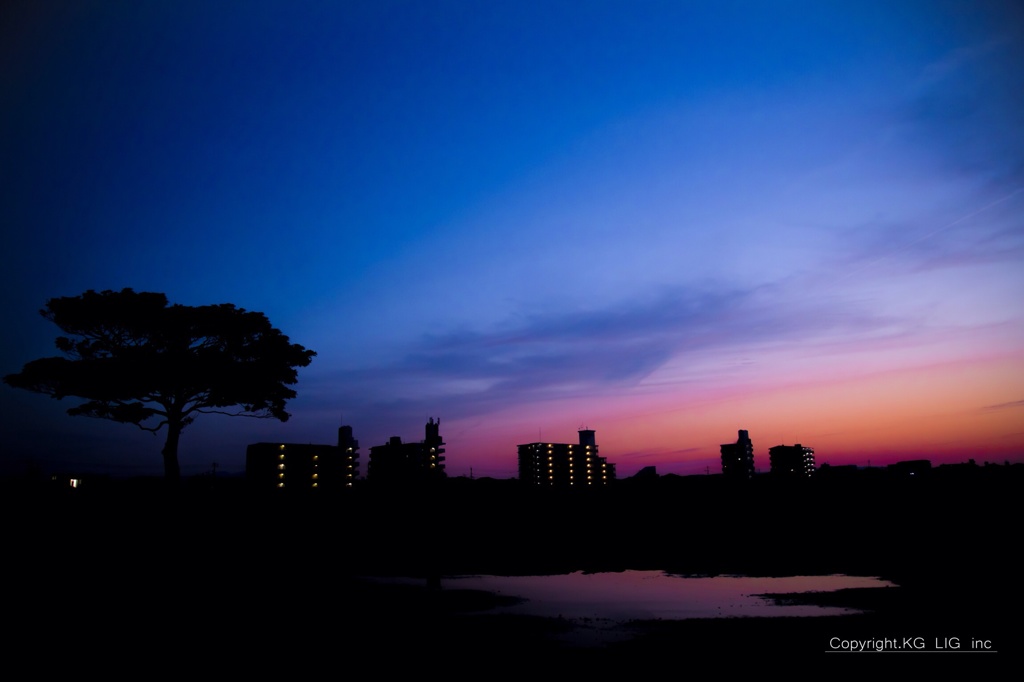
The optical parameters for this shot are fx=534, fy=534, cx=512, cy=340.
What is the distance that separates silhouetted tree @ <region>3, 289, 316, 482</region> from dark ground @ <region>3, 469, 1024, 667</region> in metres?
5.68

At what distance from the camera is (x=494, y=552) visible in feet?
107

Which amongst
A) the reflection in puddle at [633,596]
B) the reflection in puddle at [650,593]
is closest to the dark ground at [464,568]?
the reflection in puddle at [633,596]

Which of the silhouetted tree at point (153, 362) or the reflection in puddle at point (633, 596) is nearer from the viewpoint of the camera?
the reflection in puddle at point (633, 596)

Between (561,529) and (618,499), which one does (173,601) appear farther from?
(618,499)

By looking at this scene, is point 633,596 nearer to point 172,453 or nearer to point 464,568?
point 464,568

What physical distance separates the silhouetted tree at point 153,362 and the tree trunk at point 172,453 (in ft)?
0.18

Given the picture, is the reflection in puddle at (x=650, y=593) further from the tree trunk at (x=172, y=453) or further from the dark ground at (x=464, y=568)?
the tree trunk at (x=172, y=453)

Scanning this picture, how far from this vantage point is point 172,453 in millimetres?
31469

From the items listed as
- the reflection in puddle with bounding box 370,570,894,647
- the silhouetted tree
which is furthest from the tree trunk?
the reflection in puddle with bounding box 370,570,894,647

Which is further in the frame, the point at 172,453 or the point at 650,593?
the point at 172,453

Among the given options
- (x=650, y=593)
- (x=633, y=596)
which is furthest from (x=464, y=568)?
(x=650, y=593)

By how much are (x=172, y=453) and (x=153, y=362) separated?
5.46 meters

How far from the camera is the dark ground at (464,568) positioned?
12.2m

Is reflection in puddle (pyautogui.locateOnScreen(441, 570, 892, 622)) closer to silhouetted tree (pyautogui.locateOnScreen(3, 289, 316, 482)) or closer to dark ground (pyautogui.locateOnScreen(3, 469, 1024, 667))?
dark ground (pyautogui.locateOnScreen(3, 469, 1024, 667))
